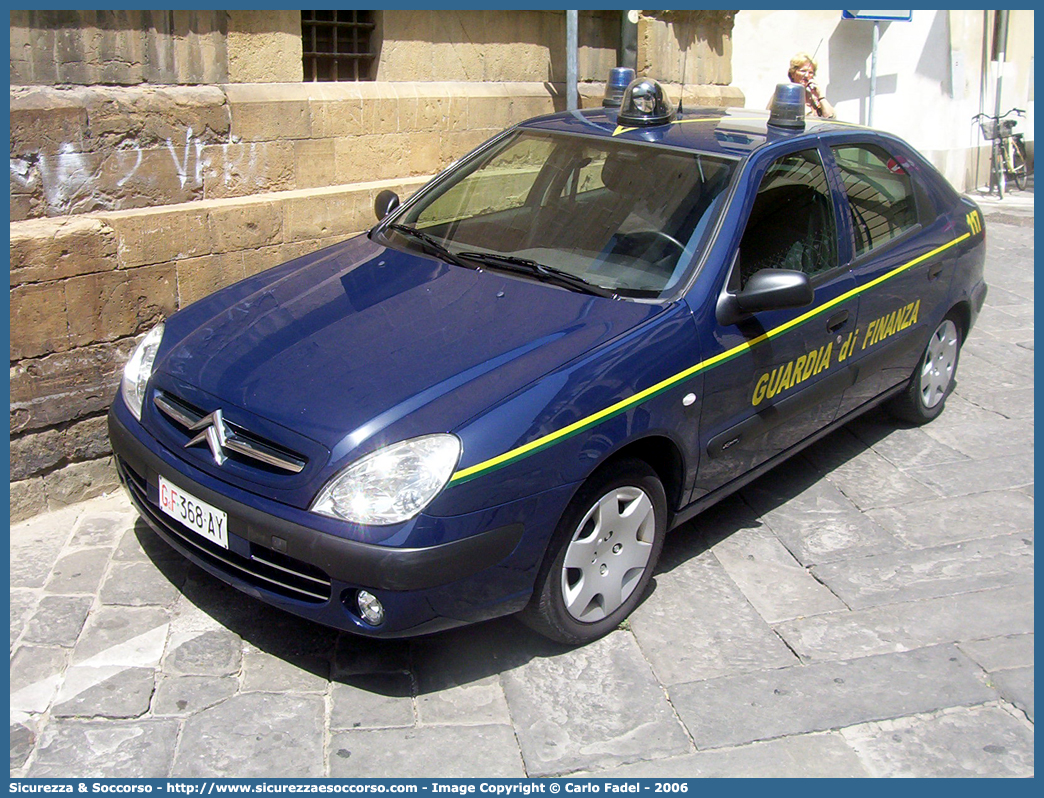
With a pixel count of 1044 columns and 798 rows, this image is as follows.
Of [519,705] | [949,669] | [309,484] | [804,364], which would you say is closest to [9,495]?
[309,484]

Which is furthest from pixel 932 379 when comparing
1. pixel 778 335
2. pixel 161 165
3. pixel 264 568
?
Result: pixel 161 165

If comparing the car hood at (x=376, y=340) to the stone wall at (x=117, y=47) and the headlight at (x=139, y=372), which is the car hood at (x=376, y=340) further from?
the stone wall at (x=117, y=47)

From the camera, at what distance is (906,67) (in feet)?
42.8

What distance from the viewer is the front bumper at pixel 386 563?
321cm

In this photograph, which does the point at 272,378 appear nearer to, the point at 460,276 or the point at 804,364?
the point at 460,276

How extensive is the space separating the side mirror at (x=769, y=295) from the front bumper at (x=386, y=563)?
3.54 ft

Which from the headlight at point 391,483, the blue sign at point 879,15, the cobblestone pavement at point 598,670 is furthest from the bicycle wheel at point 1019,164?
the headlight at point 391,483

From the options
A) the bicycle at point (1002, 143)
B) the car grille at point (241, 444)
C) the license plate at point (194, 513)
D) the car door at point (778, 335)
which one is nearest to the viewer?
the car grille at point (241, 444)

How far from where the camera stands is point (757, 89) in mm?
11758

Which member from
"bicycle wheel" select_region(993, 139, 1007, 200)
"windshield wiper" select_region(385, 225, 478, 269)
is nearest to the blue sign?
"bicycle wheel" select_region(993, 139, 1007, 200)

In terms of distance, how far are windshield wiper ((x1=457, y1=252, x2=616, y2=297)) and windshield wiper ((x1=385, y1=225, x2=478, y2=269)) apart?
0.14ft

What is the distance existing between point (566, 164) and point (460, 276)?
0.84 m

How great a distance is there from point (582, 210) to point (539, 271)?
44 cm

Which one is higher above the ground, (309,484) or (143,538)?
(309,484)
